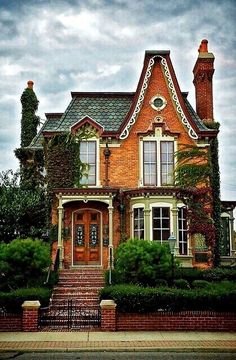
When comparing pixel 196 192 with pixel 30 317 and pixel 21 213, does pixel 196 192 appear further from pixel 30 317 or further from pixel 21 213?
pixel 30 317

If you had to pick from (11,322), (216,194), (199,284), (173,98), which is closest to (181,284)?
(199,284)

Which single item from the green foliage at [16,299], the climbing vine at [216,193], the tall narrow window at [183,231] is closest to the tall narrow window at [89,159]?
the tall narrow window at [183,231]

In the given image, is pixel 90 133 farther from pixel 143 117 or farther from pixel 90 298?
pixel 90 298

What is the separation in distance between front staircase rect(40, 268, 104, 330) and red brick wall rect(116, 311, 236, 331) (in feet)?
3.67

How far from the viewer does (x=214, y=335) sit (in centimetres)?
1455

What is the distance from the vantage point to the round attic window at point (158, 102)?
2622cm

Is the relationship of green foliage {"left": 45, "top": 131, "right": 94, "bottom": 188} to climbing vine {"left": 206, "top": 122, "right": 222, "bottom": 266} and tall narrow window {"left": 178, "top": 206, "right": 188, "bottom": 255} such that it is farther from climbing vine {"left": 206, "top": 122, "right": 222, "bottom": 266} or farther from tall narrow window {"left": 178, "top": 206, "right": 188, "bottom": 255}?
climbing vine {"left": 206, "top": 122, "right": 222, "bottom": 266}

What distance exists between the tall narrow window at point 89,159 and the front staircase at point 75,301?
16.1 feet

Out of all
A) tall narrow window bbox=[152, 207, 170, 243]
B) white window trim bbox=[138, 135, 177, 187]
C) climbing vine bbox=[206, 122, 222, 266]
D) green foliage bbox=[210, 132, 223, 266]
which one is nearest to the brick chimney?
climbing vine bbox=[206, 122, 222, 266]

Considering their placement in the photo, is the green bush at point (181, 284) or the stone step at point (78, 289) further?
the stone step at point (78, 289)

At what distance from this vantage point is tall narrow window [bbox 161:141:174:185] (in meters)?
25.5

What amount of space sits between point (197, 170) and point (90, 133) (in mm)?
6138

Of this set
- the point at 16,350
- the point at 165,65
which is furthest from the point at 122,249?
the point at 165,65

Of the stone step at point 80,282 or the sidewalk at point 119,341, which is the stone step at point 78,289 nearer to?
the stone step at point 80,282
